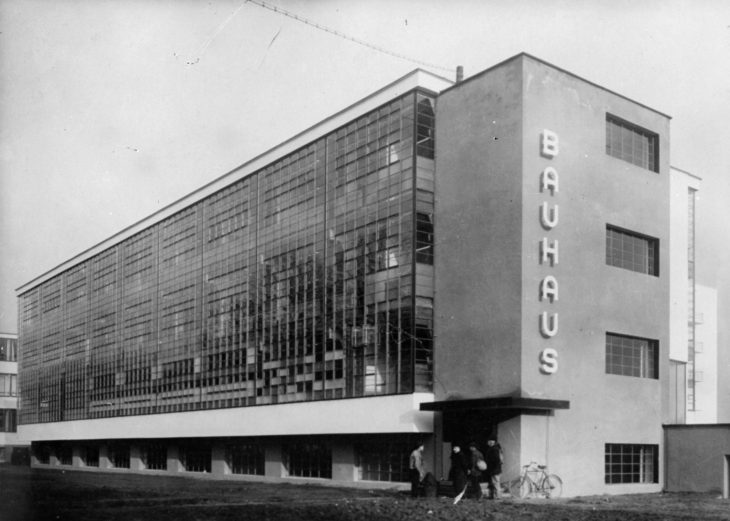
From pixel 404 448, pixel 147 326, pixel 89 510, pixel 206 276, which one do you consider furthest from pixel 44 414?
pixel 89 510

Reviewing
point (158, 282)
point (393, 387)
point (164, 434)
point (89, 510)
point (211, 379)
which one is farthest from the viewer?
point (158, 282)

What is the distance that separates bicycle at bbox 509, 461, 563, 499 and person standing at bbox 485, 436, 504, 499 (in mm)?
755

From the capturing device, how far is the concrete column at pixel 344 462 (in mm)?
31352

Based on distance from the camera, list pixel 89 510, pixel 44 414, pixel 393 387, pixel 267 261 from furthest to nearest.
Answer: pixel 44 414
pixel 267 261
pixel 393 387
pixel 89 510

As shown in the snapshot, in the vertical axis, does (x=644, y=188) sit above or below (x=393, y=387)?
above

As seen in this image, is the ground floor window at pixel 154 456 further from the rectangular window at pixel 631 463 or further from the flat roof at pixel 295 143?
the rectangular window at pixel 631 463

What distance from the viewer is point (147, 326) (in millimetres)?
48344

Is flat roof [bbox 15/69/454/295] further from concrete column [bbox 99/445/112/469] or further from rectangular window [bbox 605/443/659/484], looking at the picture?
rectangular window [bbox 605/443/659/484]

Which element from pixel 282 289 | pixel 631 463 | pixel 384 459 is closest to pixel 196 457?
pixel 282 289

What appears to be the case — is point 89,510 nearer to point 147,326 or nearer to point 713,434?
point 713,434

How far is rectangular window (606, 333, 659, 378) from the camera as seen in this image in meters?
28.6

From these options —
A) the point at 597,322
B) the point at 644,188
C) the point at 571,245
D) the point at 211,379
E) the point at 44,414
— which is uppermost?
the point at 644,188

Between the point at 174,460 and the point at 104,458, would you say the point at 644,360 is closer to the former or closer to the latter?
the point at 174,460

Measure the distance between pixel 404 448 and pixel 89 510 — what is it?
11.9m
